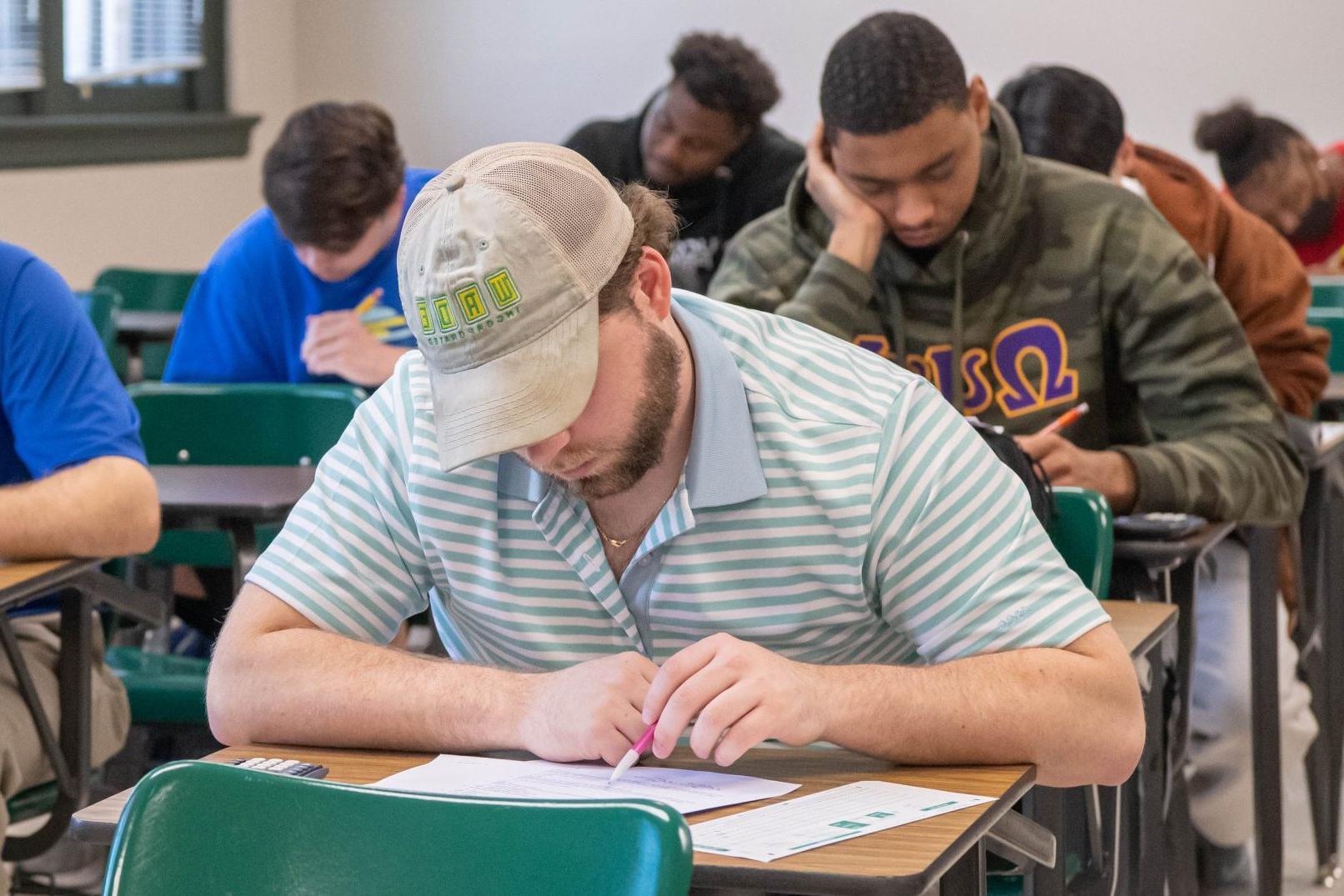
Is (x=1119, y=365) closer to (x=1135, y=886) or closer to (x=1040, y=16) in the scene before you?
(x=1135, y=886)

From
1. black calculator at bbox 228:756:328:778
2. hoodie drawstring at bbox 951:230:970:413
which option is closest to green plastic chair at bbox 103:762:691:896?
black calculator at bbox 228:756:328:778

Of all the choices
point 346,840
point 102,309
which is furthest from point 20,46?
point 346,840

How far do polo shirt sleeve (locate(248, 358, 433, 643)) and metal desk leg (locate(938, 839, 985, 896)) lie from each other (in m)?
0.58

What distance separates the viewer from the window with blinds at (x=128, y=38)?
643 cm

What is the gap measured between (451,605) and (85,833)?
45cm

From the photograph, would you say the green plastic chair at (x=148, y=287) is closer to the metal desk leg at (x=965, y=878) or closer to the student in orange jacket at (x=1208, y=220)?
the student in orange jacket at (x=1208, y=220)

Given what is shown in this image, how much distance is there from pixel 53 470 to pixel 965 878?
1.44 meters

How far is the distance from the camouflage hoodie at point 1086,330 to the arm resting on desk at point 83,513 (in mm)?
995

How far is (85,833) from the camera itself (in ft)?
4.24

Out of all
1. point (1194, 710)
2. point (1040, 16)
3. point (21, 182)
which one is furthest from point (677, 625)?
point (1040, 16)

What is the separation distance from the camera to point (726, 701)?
4.27 feet

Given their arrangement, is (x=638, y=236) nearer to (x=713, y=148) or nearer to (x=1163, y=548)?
(x=1163, y=548)

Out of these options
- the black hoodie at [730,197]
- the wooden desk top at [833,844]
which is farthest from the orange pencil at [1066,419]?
the black hoodie at [730,197]

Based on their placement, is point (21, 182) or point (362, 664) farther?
point (21, 182)
